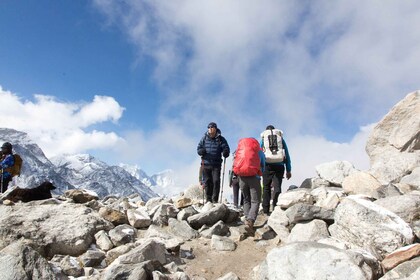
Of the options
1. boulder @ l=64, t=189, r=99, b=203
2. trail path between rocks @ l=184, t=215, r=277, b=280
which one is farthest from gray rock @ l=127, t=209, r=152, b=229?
boulder @ l=64, t=189, r=99, b=203

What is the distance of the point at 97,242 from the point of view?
8469 mm

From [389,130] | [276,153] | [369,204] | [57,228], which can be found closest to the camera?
[369,204]

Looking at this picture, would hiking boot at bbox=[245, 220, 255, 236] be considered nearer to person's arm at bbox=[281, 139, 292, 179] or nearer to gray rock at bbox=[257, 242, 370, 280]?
gray rock at bbox=[257, 242, 370, 280]

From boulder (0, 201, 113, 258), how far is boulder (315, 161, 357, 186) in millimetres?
10586

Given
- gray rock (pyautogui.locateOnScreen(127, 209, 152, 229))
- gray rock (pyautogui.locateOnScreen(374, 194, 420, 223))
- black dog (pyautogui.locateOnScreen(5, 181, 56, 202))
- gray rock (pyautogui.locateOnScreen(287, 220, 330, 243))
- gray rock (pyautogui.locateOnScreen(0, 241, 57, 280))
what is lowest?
gray rock (pyautogui.locateOnScreen(0, 241, 57, 280))

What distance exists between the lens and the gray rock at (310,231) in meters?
8.00

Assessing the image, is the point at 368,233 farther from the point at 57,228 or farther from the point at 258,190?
the point at 57,228

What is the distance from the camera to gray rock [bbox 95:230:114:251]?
8.27 m

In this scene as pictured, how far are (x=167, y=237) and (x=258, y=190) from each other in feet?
10.2

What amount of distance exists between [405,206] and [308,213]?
238cm

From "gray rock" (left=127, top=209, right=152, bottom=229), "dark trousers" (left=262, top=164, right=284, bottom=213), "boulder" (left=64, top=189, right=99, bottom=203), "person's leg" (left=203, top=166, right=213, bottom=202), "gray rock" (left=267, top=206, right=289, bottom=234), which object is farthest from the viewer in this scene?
"person's leg" (left=203, top=166, right=213, bottom=202)

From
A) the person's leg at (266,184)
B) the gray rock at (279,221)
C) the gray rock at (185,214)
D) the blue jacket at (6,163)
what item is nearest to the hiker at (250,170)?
the gray rock at (279,221)

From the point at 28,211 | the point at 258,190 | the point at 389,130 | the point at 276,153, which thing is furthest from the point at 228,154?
the point at 389,130

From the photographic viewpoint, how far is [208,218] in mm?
10352
